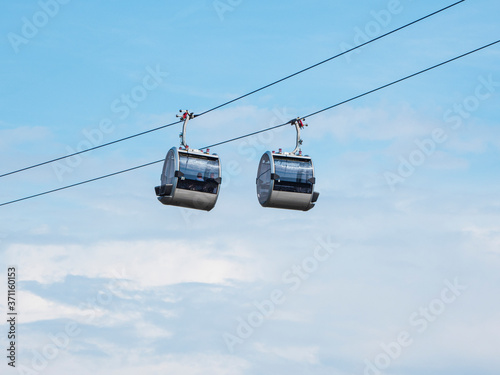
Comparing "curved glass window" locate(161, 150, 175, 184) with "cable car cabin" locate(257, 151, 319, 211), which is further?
"curved glass window" locate(161, 150, 175, 184)

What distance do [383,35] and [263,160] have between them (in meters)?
6.91

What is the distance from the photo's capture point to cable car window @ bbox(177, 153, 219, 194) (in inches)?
1225

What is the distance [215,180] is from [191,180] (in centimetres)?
75

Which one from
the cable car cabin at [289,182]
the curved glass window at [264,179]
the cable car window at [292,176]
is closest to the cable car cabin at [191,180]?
the curved glass window at [264,179]

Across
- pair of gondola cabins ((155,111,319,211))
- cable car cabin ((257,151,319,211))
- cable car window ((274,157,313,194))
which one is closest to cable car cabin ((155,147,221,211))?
pair of gondola cabins ((155,111,319,211))

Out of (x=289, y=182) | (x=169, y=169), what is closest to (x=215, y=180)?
(x=169, y=169)

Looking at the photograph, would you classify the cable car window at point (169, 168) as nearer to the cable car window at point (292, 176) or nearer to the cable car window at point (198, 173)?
the cable car window at point (198, 173)

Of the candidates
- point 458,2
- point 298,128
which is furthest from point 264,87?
point 458,2

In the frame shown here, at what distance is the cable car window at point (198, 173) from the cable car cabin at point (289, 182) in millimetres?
1558

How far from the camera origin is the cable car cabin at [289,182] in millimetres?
31188

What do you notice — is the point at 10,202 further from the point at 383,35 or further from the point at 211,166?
the point at 383,35

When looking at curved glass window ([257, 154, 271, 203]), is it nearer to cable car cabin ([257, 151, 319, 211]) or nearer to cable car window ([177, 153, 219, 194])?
cable car cabin ([257, 151, 319, 211])

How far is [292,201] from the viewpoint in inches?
1238

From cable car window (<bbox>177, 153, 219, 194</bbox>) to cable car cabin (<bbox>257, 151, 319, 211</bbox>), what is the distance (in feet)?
5.11
